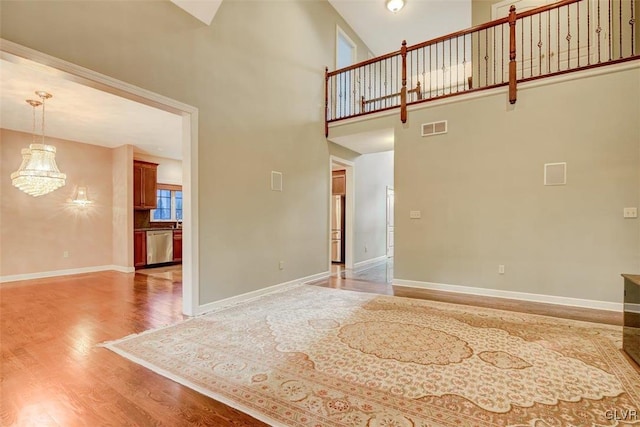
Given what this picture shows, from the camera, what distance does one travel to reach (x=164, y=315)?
3.52m

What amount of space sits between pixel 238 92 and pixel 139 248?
16.6 feet

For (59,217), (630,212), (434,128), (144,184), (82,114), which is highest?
(82,114)

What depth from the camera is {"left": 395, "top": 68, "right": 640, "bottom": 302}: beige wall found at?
365 centimetres

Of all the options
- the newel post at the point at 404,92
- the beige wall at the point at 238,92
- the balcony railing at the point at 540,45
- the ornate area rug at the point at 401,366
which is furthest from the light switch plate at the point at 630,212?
the beige wall at the point at 238,92

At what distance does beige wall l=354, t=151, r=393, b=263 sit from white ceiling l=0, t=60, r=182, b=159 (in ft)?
13.9

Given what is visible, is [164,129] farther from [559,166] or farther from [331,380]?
[559,166]

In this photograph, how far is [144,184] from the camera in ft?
24.1

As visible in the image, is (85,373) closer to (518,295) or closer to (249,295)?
(249,295)

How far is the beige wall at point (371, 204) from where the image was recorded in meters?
7.13

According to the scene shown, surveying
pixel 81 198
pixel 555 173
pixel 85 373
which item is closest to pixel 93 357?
pixel 85 373

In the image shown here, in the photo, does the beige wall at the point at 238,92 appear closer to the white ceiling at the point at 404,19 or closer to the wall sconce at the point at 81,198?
the white ceiling at the point at 404,19

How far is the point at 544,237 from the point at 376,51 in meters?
6.88

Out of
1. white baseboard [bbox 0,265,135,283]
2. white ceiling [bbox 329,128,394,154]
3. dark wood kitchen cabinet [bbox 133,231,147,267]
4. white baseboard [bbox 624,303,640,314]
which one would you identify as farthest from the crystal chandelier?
white baseboard [bbox 624,303,640,314]

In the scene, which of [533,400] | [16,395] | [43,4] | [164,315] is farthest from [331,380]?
[43,4]
